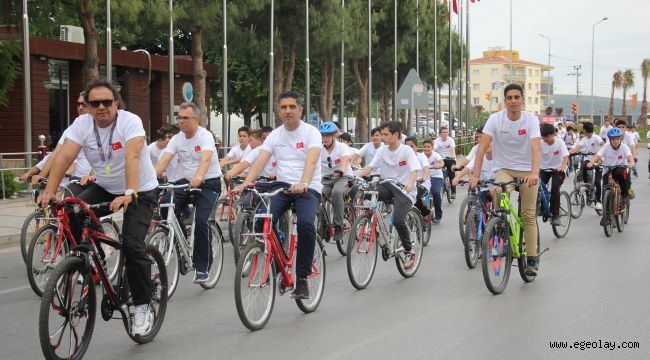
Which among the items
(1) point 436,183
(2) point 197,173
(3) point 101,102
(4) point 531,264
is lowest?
(4) point 531,264

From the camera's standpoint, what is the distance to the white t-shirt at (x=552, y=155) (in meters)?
14.0

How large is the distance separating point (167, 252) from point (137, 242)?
213cm

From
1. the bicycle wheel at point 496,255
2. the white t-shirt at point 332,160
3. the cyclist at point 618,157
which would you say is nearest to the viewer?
the bicycle wheel at point 496,255

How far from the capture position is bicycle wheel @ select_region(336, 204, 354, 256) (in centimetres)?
1220

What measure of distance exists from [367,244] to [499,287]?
1364 millimetres

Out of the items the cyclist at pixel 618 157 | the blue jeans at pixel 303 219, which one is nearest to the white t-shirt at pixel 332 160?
the cyclist at pixel 618 157

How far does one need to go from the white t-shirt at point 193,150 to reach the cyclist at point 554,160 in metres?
6.25

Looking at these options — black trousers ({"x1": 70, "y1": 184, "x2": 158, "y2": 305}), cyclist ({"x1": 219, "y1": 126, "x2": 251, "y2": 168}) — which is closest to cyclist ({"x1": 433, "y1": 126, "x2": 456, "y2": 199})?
cyclist ({"x1": 219, "y1": 126, "x2": 251, "y2": 168})

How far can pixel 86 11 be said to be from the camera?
75.6 feet

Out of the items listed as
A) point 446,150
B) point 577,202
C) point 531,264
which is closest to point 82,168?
point 531,264

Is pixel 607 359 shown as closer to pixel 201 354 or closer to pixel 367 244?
pixel 201 354

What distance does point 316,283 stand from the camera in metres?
8.11

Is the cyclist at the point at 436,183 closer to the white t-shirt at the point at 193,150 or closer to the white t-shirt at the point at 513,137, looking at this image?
the white t-shirt at the point at 513,137

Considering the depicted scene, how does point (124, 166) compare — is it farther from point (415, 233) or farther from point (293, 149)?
point (415, 233)
